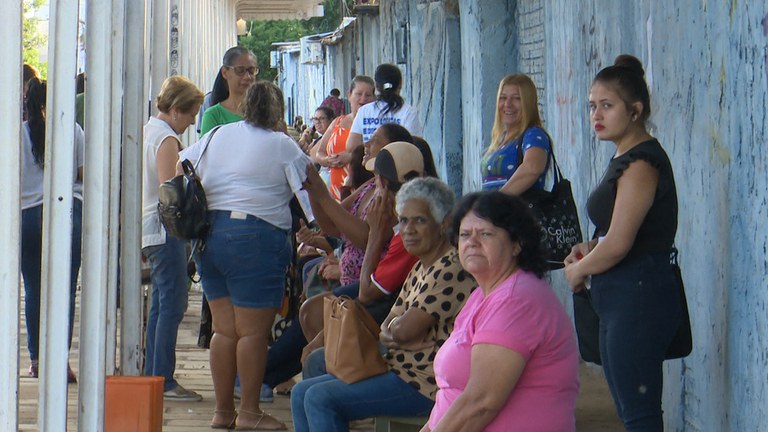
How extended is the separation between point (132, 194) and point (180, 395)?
2.05 meters

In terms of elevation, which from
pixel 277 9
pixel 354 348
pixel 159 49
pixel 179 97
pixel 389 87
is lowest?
pixel 354 348

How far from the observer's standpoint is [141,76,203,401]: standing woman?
6.70 metres

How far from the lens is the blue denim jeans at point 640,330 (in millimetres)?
4262

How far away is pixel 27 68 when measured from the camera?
7207 millimetres

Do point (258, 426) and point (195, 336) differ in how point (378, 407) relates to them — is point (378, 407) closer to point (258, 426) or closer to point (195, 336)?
point (258, 426)

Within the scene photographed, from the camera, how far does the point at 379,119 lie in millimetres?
8789

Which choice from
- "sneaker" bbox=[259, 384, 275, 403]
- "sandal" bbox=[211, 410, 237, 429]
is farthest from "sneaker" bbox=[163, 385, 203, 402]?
"sandal" bbox=[211, 410, 237, 429]

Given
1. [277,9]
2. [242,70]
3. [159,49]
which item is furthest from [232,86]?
[277,9]

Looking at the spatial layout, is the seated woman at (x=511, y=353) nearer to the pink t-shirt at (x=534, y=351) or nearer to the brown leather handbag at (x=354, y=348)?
the pink t-shirt at (x=534, y=351)

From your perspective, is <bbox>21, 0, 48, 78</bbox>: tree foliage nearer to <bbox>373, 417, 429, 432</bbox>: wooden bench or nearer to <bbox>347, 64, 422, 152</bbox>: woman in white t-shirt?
<bbox>347, 64, 422, 152</bbox>: woman in white t-shirt

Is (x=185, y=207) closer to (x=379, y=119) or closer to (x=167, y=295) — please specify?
(x=167, y=295)

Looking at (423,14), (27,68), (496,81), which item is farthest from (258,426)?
(423,14)

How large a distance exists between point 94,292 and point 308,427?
3.33ft

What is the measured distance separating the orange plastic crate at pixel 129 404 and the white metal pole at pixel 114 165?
0.22 feet
